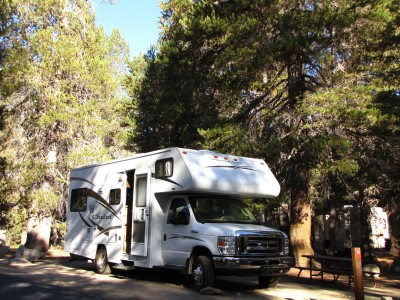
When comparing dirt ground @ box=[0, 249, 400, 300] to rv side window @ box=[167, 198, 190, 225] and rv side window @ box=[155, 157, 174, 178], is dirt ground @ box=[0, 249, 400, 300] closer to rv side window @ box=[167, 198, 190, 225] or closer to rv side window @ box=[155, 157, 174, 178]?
rv side window @ box=[167, 198, 190, 225]

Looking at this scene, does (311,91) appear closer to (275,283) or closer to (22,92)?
(275,283)

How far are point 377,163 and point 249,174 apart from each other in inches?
242

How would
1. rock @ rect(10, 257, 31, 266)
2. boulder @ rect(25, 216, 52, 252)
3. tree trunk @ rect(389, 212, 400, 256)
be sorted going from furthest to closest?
tree trunk @ rect(389, 212, 400, 256) → boulder @ rect(25, 216, 52, 252) → rock @ rect(10, 257, 31, 266)

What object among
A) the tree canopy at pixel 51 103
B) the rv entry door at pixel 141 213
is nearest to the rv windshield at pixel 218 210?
the rv entry door at pixel 141 213

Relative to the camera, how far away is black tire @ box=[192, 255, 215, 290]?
30.0ft

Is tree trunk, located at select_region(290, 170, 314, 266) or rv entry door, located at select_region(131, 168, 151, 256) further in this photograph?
tree trunk, located at select_region(290, 170, 314, 266)

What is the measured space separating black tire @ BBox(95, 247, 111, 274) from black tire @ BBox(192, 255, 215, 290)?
379 centimetres

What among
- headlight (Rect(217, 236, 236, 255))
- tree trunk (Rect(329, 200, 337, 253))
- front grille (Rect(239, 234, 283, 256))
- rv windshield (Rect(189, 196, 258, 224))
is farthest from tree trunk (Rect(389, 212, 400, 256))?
headlight (Rect(217, 236, 236, 255))

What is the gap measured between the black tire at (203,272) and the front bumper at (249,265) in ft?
0.64

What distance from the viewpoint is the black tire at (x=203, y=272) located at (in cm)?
916

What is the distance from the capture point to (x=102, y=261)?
41.3 feet

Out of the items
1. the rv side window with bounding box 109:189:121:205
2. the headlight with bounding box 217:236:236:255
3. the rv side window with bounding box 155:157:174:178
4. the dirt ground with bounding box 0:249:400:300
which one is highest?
the rv side window with bounding box 155:157:174:178

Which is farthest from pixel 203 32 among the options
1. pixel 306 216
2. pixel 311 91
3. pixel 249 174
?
pixel 306 216

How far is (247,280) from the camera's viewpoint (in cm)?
1206
